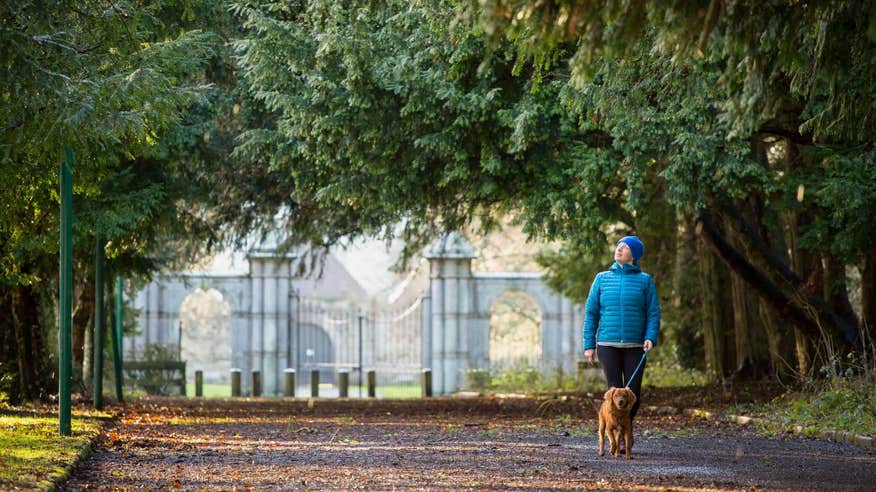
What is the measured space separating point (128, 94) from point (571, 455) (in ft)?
14.2

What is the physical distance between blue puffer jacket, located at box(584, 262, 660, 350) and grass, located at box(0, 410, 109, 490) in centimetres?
384

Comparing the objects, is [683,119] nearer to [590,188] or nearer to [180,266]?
[590,188]

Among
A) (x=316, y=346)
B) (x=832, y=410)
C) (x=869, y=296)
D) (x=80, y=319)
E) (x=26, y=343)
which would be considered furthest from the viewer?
(x=316, y=346)

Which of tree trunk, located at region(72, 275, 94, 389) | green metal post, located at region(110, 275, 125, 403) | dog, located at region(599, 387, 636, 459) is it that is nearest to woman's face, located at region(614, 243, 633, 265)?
dog, located at region(599, 387, 636, 459)

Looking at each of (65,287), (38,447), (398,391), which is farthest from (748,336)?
(398,391)

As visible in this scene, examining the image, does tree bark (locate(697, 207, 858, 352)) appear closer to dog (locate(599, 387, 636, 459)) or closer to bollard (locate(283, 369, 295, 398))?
dog (locate(599, 387, 636, 459))

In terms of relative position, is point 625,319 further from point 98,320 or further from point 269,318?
→ point 269,318

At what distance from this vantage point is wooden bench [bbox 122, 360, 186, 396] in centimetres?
2412

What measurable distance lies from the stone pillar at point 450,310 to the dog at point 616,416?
656 inches

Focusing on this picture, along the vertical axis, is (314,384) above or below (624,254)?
below

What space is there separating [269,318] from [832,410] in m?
15.5

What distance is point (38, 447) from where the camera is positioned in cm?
889

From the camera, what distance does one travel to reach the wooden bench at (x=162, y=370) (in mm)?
24125

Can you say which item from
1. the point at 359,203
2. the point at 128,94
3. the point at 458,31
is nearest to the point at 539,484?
the point at 458,31
